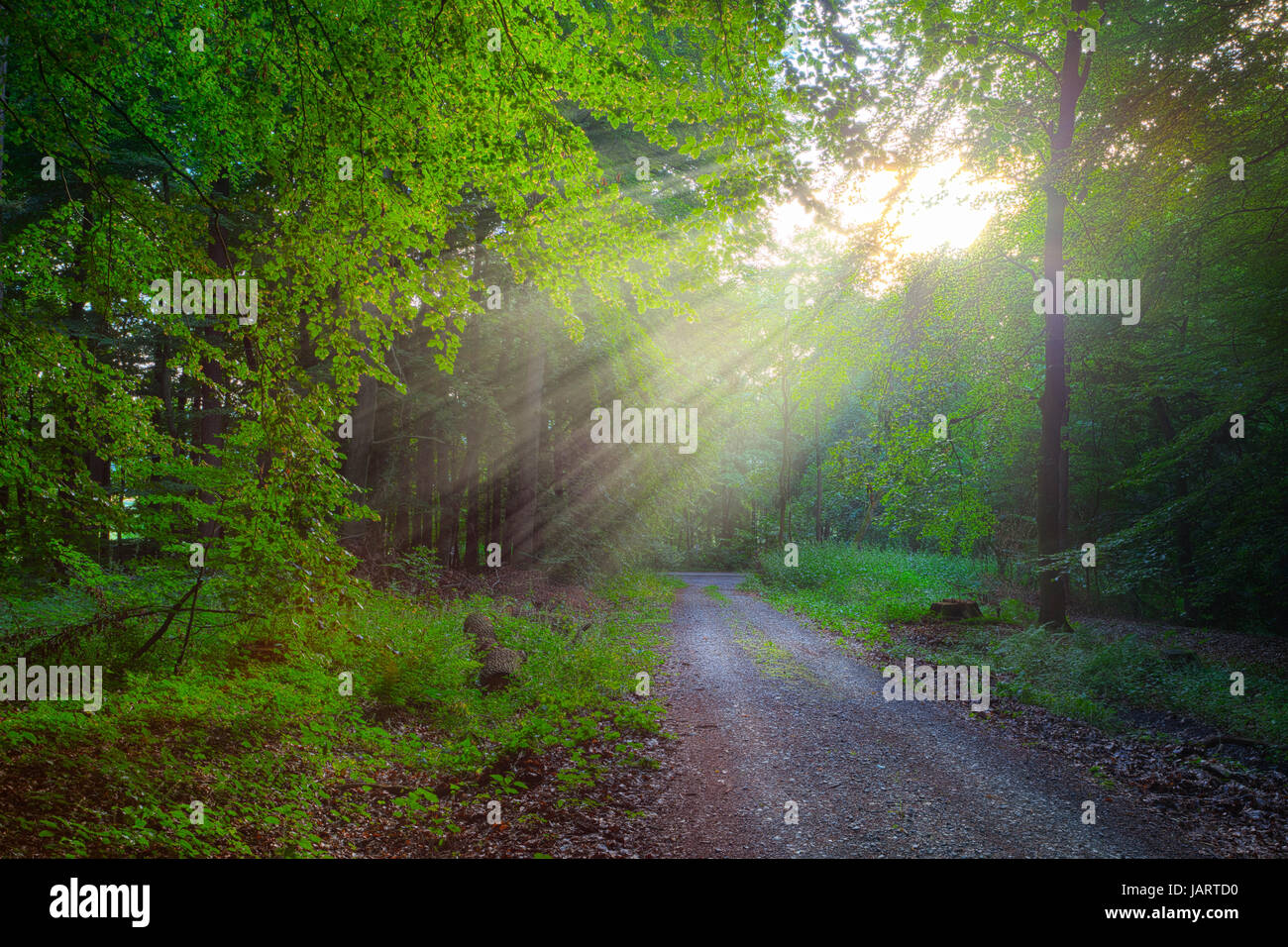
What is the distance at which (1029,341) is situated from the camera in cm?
1680

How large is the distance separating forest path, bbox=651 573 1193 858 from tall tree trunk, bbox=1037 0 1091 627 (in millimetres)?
4892

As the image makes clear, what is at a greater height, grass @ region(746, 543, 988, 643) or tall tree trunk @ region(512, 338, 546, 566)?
tall tree trunk @ region(512, 338, 546, 566)

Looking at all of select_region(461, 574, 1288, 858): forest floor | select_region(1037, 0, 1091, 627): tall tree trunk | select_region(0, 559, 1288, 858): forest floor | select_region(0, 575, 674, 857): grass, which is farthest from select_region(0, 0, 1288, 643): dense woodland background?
select_region(461, 574, 1288, 858): forest floor

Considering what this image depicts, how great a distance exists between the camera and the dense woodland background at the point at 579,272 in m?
4.61

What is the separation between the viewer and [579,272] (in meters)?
5.17

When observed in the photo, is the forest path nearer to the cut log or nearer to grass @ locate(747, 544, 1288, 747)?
grass @ locate(747, 544, 1288, 747)

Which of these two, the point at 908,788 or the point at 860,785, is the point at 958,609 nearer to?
the point at 908,788

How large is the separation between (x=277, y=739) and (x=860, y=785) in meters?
5.54

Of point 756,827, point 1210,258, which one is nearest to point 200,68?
point 756,827

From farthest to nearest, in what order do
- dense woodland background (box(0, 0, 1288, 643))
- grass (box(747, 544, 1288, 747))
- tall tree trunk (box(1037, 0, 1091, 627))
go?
1. tall tree trunk (box(1037, 0, 1091, 627))
2. grass (box(747, 544, 1288, 747))
3. dense woodland background (box(0, 0, 1288, 643))

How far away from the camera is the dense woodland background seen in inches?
182
